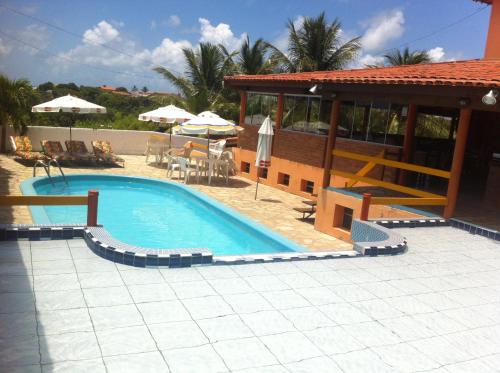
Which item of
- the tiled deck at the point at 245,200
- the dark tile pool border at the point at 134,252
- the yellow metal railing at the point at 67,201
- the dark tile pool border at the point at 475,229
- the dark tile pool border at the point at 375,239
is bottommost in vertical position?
the tiled deck at the point at 245,200

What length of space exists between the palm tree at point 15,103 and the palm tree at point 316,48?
17.2 metres

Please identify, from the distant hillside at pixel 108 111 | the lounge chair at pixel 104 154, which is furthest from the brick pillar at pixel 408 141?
the distant hillside at pixel 108 111

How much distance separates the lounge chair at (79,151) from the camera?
57.8 feet

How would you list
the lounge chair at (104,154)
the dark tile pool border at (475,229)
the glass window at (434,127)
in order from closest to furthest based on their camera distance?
1. the dark tile pool border at (475,229)
2. the glass window at (434,127)
3. the lounge chair at (104,154)

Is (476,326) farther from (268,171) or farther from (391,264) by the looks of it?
(268,171)

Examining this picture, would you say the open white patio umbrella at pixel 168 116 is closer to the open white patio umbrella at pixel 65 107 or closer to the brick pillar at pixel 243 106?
the open white patio umbrella at pixel 65 107

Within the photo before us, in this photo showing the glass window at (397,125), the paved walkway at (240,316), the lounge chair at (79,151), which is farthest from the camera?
the lounge chair at (79,151)

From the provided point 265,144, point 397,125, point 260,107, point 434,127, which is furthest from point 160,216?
point 434,127

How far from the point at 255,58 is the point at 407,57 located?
1280cm

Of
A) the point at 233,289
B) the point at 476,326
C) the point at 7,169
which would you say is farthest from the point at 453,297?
the point at 7,169

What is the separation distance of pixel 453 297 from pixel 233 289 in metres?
2.87

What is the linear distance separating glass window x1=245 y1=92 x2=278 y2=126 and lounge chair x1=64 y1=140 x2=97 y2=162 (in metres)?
6.49

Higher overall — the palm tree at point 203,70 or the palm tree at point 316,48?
the palm tree at point 316,48

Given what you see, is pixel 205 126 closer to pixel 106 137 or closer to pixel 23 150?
pixel 23 150
